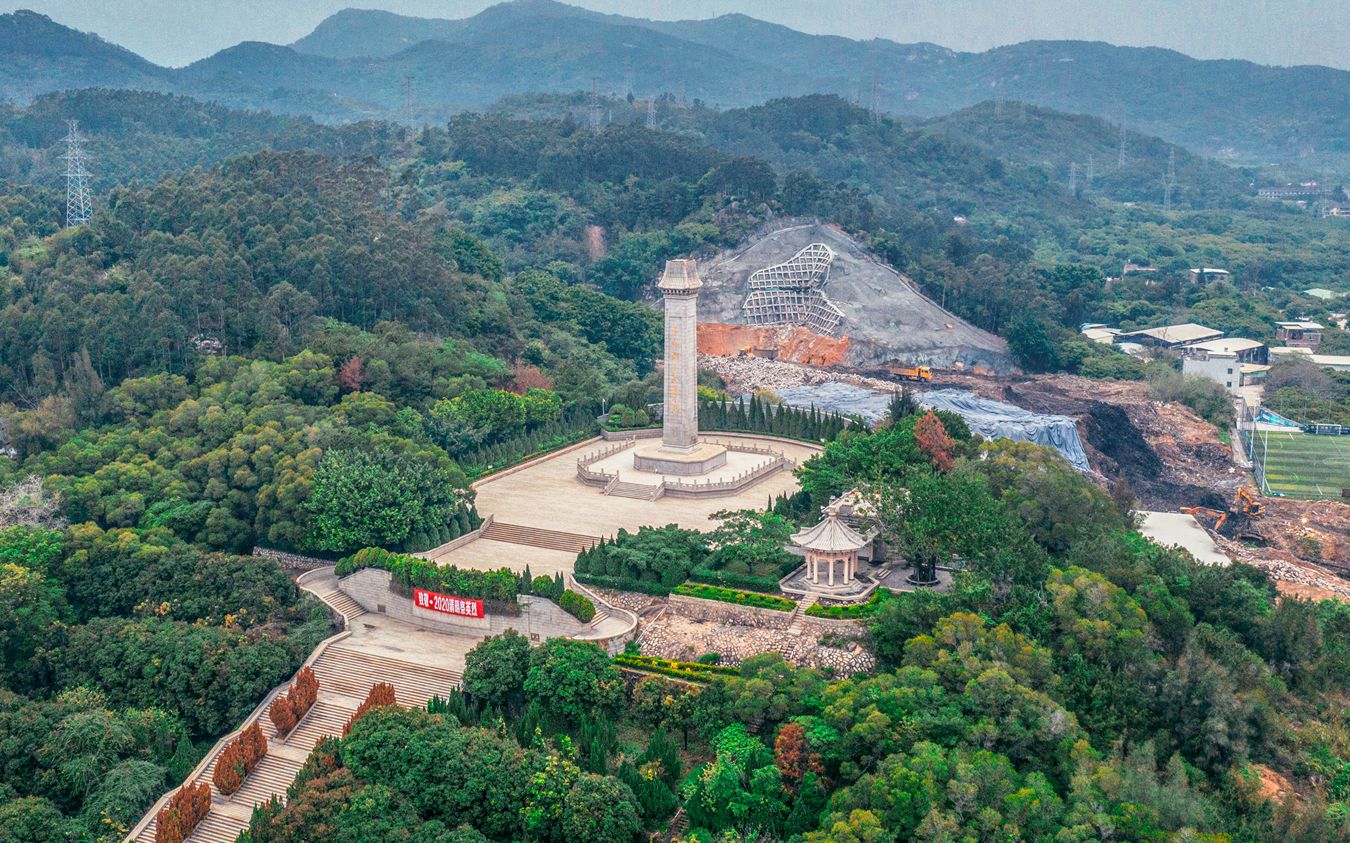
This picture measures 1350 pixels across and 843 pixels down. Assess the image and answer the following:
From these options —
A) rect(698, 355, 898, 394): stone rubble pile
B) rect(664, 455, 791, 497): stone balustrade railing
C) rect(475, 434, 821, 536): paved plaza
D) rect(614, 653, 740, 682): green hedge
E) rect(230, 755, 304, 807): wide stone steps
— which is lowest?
rect(230, 755, 304, 807): wide stone steps

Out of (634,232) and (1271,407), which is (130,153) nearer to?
(634,232)

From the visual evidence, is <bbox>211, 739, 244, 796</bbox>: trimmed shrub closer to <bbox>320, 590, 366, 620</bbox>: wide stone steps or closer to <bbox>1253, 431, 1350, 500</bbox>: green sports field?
<bbox>320, 590, 366, 620</bbox>: wide stone steps

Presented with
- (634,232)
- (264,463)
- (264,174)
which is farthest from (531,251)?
(264,463)

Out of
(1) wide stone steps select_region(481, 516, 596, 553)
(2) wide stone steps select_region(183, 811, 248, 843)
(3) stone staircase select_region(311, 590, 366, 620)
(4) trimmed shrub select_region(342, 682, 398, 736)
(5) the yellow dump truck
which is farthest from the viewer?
(5) the yellow dump truck

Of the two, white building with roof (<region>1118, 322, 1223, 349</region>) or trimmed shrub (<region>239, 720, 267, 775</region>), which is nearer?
trimmed shrub (<region>239, 720, 267, 775</region>)

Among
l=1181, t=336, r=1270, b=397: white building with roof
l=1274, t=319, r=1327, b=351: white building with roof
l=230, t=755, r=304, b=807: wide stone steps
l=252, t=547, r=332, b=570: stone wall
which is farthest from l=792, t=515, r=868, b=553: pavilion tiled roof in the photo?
l=1274, t=319, r=1327, b=351: white building with roof

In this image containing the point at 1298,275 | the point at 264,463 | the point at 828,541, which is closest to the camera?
the point at 828,541
